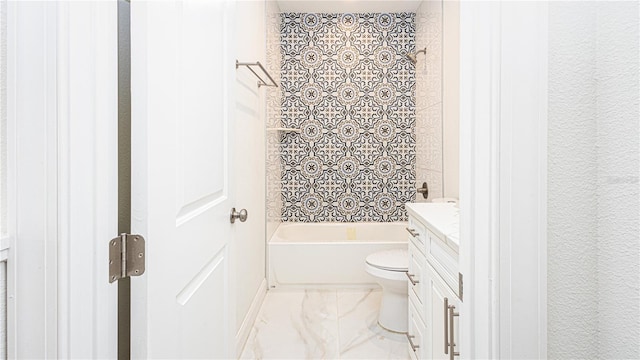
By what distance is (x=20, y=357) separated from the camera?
0.70 m

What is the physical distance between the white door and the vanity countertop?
747 mm

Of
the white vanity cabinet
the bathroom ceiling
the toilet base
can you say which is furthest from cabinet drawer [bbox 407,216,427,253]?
the bathroom ceiling

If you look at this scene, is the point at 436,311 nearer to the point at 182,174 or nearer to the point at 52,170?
the point at 182,174

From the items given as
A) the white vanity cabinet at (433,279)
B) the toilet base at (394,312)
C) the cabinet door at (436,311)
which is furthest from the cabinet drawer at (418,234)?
the toilet base at (394,312)

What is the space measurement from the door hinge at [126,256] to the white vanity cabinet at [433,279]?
0.84 metres

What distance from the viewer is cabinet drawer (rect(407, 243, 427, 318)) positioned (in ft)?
6.02

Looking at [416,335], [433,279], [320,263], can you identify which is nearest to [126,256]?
[433,279]

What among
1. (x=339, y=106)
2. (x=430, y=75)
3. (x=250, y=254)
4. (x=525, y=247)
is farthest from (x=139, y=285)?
(x=339, y=106)

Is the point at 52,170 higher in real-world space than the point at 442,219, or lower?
higher

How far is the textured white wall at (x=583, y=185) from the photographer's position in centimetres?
72

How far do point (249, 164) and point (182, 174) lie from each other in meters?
1.68

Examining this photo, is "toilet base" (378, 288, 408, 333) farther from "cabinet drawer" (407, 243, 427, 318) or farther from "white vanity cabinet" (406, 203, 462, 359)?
"cabinet drawer" (407, 243, 427, 318)

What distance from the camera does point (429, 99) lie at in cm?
344

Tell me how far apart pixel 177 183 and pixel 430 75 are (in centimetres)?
283
